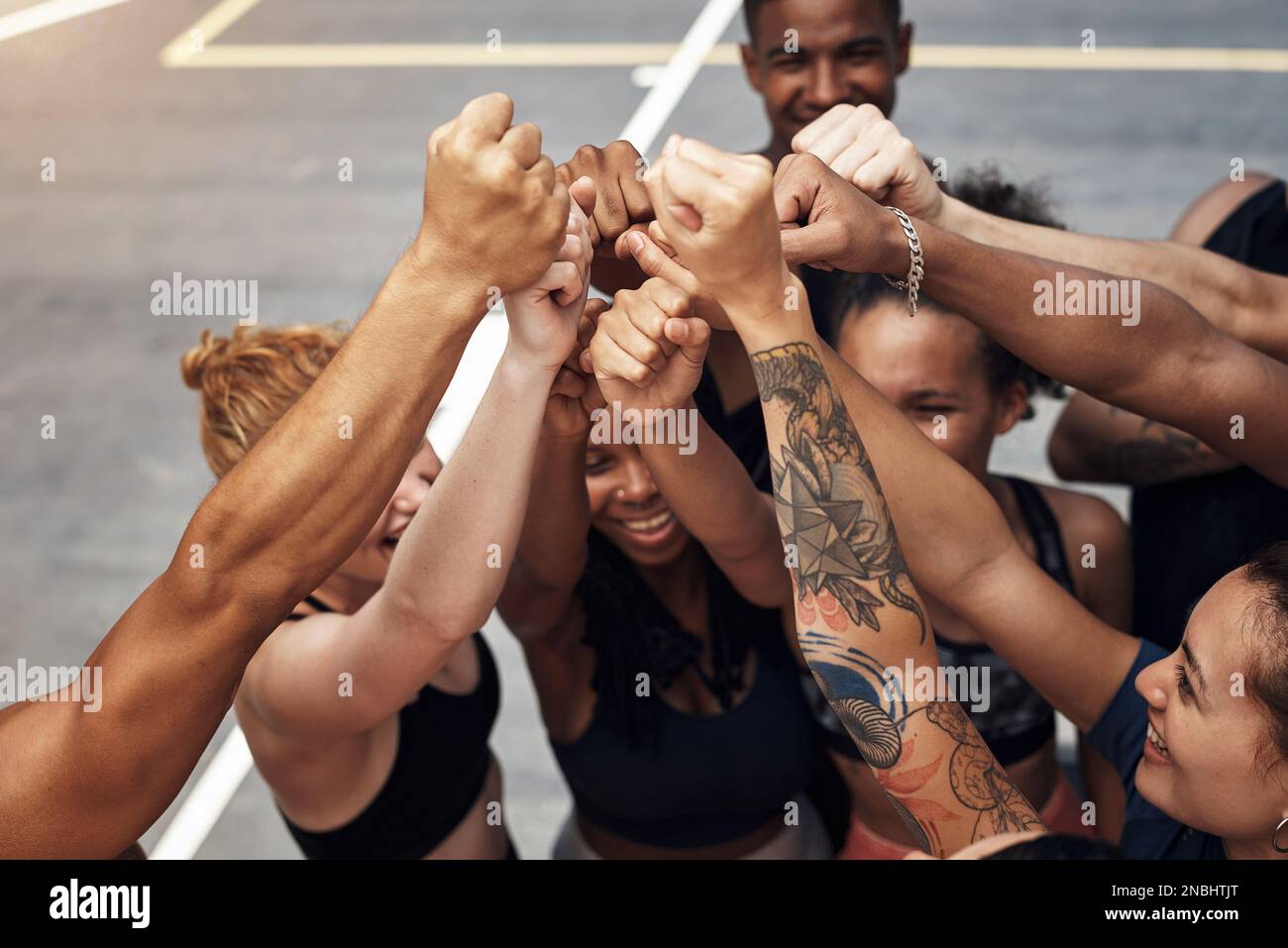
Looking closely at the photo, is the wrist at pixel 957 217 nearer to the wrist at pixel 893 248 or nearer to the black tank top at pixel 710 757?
the wrist at pixel 893 248

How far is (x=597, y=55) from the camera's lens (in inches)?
337

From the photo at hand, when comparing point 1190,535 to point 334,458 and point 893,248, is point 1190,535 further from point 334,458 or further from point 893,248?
point 334,458

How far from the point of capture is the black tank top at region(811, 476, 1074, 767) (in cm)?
266

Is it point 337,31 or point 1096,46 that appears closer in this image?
point 1096,46

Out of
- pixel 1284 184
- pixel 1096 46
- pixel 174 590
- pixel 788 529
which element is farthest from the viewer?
pixel 1096 46

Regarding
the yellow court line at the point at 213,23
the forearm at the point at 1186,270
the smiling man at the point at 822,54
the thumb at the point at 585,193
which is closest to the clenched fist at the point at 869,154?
the forearm at the point at 1186,270

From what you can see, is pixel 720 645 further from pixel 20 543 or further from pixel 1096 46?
pixel 1096 46

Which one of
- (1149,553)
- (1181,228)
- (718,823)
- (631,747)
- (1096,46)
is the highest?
(1096,46)

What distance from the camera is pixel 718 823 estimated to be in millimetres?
2789

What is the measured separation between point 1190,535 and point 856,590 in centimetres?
123

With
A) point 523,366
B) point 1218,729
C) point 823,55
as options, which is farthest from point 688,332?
point 823,55
